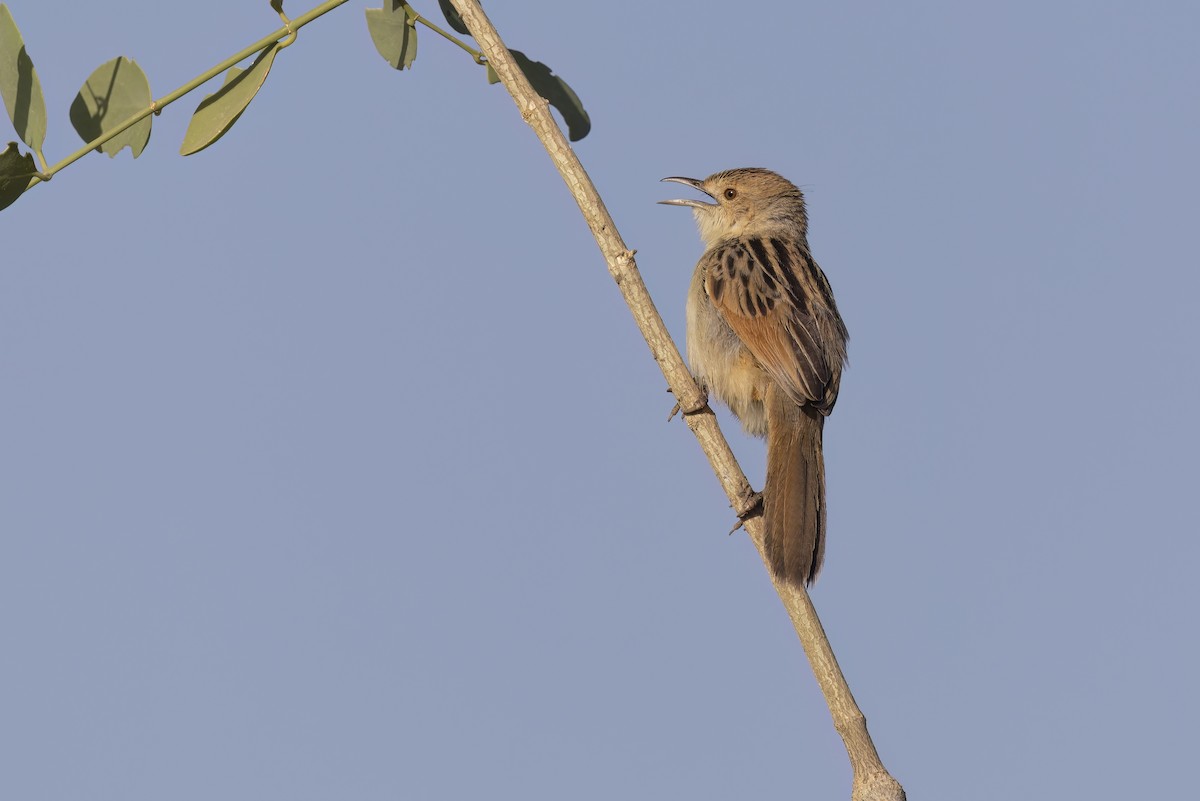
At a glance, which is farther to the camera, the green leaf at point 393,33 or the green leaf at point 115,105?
the green leaf at point 393,33

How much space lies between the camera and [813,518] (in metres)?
4.29

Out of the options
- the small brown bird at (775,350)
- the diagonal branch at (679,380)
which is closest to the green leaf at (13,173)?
the diagonal branch at (679,380)

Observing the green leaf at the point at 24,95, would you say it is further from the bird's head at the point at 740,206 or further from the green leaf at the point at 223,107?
the bird's head at the point at 740,206

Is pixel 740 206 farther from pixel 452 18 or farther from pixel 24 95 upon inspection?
pixel 24 95

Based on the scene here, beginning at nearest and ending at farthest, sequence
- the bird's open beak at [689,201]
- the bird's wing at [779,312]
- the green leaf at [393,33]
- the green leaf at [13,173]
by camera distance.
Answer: the green leaf at [13,173] < the green leaf at [393,33] < the bird's wing at [779,312] < the bird's open beak at [689,201]

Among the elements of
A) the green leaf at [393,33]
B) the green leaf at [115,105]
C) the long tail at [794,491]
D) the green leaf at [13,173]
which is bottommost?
the long tail at [794,491]

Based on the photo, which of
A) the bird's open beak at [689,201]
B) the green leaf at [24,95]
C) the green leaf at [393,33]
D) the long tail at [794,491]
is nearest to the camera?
the green leaf at [24,95]

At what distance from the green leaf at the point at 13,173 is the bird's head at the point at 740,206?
14.0 ft

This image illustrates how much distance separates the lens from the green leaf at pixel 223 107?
126 inches

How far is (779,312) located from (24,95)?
3308 mm

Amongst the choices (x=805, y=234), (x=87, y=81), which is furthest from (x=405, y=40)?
(x=805, y=234)

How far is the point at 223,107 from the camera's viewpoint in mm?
3221

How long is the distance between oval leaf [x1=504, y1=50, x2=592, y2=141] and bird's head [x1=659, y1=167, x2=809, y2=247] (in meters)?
2.66

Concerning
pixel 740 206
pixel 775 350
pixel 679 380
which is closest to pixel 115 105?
pixel 679 380
